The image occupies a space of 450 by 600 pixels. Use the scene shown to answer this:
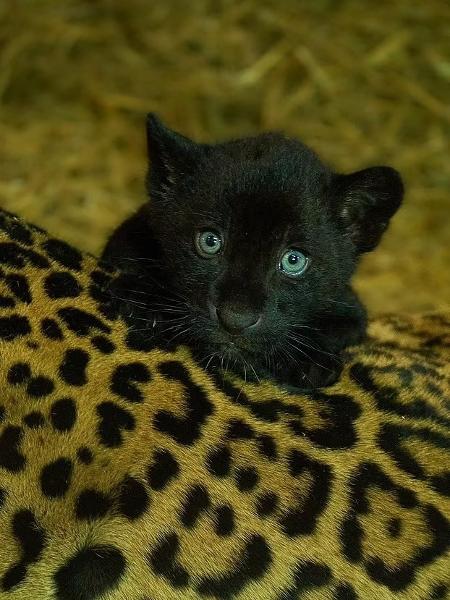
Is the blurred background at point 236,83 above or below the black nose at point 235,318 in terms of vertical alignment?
above

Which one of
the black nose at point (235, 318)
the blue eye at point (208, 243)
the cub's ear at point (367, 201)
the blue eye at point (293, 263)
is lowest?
the black nose at point (235, 318)

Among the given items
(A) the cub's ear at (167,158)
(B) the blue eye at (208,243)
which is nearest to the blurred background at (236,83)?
(A) the cub's ear at (167,158)

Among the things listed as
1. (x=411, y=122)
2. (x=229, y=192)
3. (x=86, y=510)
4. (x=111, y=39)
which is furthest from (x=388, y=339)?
(x=111, y=39)

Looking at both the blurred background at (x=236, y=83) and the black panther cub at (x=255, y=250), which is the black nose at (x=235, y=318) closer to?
the black panther cub at (x=255, y=250)

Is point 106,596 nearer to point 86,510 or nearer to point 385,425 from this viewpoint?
point 86,510

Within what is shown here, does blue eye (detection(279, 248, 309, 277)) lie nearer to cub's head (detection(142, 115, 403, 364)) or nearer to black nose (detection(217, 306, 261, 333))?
cub's head (detection(142, 115, 403, 364))

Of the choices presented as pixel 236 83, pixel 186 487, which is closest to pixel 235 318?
pixel 186 487

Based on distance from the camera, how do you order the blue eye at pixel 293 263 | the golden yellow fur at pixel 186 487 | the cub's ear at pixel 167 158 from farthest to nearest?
1. the cub's ear at pixel 167 158
2. the blue eye at pixel 293 263
3. the golden yellow fur at pixel 186 487
